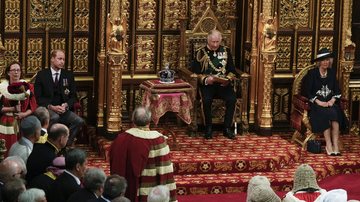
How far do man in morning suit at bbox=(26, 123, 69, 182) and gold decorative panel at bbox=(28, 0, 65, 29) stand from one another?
5332 millimetres

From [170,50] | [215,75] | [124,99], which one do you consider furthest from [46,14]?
[215,75]

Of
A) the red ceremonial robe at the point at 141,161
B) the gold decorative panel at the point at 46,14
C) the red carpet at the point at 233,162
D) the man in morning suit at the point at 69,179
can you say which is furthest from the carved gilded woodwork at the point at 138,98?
the man in morning suit at the point at 69,179

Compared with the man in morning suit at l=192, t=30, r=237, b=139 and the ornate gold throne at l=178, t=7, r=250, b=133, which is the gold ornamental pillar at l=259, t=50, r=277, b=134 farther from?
the man in morning suit at l=192, t=30, r=237, b=139

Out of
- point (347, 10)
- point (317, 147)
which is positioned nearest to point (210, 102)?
point (317, 147)

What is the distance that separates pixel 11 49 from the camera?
17375 mm

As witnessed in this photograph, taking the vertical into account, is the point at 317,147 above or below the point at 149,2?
below

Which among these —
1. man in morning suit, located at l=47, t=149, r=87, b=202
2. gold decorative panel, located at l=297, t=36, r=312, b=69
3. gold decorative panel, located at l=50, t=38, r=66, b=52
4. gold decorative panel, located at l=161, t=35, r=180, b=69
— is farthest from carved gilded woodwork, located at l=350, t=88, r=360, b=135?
man in morning suit, located at l=47, t=149, r=87, b=202

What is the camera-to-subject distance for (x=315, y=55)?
18766mm

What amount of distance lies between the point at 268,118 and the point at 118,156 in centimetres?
495

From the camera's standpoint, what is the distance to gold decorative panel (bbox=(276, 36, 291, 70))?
61.2ft

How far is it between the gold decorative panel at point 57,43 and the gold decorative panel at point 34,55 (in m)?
0.18

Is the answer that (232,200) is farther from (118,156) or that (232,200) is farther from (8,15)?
(8,15)

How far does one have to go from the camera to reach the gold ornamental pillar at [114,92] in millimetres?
17031

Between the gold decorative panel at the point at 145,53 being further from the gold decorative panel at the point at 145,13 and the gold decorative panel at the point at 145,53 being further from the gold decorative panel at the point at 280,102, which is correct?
the gold decorative panel at the point at 280,102
